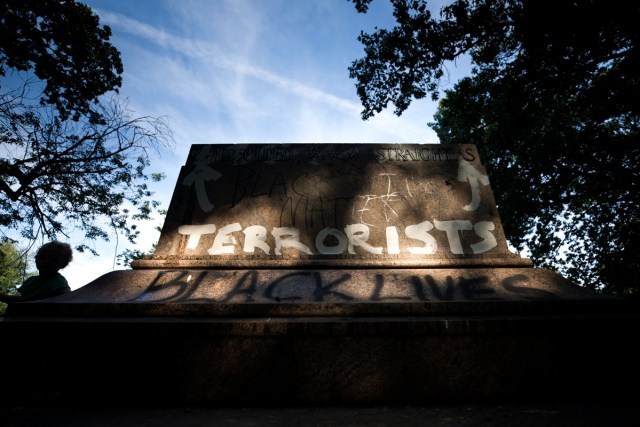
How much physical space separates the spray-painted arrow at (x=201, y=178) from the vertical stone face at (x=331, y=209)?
2cm

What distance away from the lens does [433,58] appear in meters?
9.34

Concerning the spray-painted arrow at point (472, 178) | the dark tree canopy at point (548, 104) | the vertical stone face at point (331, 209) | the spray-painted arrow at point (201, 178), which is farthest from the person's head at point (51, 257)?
the dark tree canopy at point (548, 104)

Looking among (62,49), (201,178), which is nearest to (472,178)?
(201,178)

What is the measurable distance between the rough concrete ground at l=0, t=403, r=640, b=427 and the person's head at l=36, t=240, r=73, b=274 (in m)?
1.74

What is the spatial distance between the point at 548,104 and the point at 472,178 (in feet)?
Result: 23.9

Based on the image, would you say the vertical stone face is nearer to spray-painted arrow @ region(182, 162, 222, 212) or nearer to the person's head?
spray-painted arrow @ region(182, 162, 222, 212)

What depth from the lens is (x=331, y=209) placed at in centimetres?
425

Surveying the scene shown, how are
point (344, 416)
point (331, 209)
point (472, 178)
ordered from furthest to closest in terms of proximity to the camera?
point (472, 178)
point (331, 209)
point (344, 416)

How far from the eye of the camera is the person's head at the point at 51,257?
3455mm

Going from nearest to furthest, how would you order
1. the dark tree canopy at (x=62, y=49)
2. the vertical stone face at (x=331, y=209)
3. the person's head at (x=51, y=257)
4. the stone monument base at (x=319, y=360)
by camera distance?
the stone monument base at (x=319, y=360) < the person's head at (x=51, y=257) < the vertical stone face at (x=331, y=209) < the dark tree canopy at (x=62, y=49)

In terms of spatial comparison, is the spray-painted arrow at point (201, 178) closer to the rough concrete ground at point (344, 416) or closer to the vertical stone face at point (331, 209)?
the vertical stone face at point (331, 209)

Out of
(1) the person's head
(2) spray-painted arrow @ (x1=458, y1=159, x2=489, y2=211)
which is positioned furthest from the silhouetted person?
(2) spray-painted arrow @ (x1=458, y1=159, x2=489, y2=211)

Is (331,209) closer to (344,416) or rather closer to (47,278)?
(344,416)

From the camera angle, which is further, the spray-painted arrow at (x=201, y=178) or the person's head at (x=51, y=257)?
the spray-painted arrow at (x=201, y=178)
